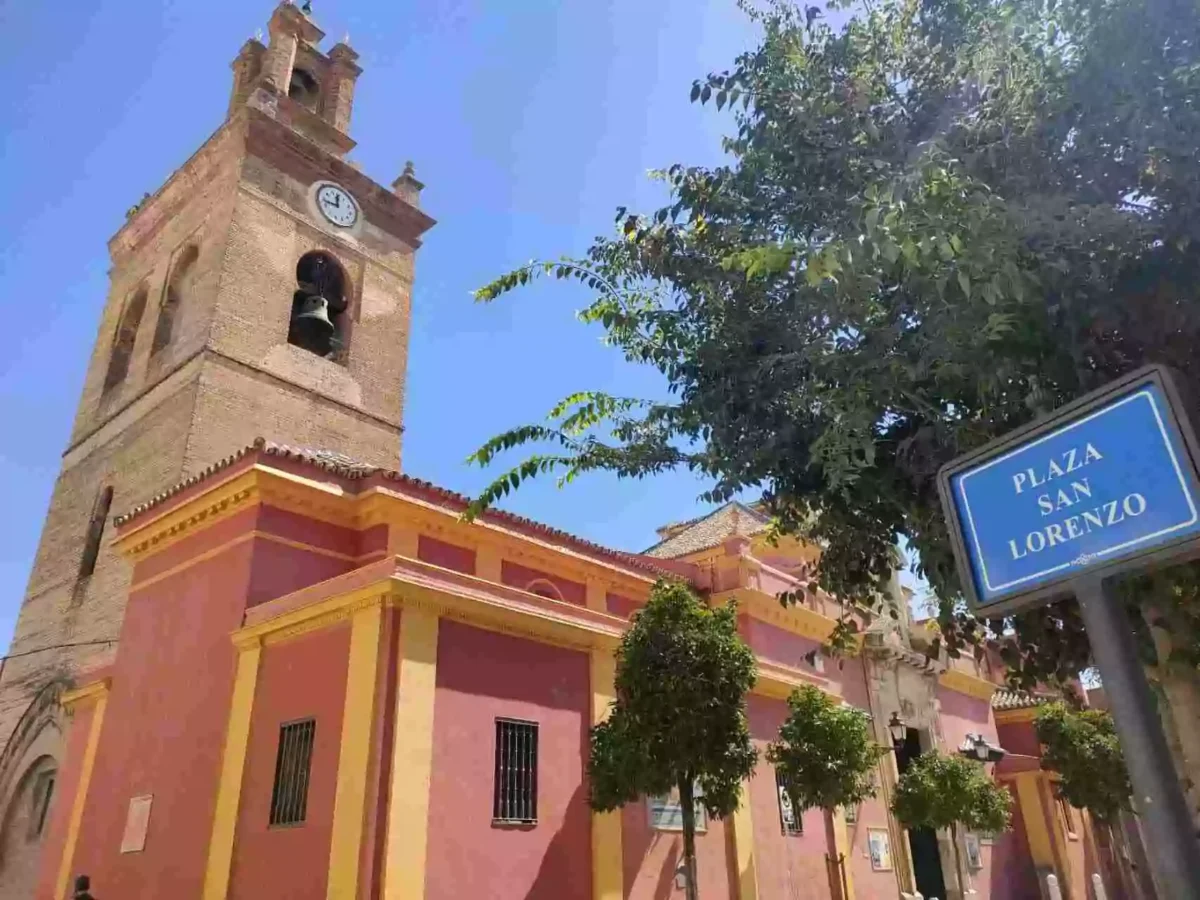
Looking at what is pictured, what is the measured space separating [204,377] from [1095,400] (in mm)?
18577

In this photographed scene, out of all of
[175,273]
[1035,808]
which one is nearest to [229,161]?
[175,273]

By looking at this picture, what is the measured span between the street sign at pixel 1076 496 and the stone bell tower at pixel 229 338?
55.6 feet

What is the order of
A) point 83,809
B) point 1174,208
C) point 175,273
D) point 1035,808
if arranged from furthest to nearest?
point 1035,808
point 175,273
point 83,809
point 1174,208

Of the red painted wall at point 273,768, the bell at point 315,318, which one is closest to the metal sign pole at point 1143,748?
the red painted wall at point 273,768

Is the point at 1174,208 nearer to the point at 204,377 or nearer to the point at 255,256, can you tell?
the point at 204,377

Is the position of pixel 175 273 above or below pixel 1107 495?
above

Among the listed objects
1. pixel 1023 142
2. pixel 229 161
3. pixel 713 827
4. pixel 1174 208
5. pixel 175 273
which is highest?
pixel 229 161

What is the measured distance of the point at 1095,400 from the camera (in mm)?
2377

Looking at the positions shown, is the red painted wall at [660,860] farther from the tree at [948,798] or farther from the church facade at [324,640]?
the tree at [948,798]

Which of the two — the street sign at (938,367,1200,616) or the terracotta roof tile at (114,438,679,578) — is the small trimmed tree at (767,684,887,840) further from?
the street sign at (938,367,1200,616)

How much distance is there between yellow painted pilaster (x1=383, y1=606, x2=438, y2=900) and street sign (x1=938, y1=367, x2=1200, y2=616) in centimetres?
827

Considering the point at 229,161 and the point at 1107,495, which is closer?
the point at 1107,495

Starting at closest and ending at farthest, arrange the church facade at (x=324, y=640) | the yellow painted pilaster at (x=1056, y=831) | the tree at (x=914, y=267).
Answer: the tree at (x=914, y=267) < the church facade at (x=324, y=640) < the yellow painted pilaster at (x=1056, y=831)

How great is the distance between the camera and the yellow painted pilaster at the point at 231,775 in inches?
404
